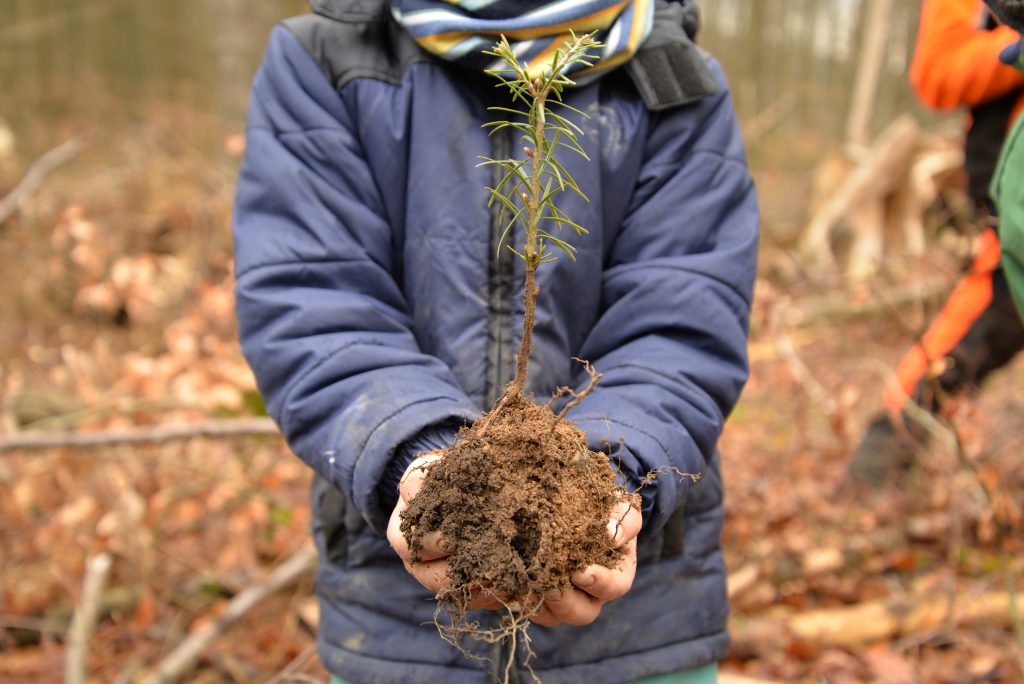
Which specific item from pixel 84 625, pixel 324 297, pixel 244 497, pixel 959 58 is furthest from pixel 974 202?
pixel 84 625

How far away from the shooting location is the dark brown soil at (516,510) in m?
1.20

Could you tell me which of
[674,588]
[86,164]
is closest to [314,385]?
[674,588]

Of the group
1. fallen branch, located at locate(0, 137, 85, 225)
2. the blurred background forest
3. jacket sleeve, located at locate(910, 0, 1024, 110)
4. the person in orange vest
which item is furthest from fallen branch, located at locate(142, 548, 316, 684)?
jacket sleeve, located at locate(910, 0, 1024, 110)

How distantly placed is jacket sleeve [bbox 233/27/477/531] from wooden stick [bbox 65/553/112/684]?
1847 mm

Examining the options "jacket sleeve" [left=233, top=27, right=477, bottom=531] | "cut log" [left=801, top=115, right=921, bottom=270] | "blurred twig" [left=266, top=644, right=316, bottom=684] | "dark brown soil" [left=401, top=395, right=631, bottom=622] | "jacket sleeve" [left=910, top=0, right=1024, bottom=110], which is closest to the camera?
"dark brown soil" [left=401, top=395, right=631, bottom=622]

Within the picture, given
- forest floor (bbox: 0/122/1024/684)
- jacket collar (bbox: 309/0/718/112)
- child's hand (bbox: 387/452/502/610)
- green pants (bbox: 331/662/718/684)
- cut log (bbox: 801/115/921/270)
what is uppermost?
jacket collar (bbox: 309/0/718/112)

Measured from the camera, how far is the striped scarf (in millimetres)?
1646

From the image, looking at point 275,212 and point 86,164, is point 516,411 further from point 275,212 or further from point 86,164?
point 86,164

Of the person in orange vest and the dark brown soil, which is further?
the person in orange vest

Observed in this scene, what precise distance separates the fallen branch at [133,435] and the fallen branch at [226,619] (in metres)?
0.53

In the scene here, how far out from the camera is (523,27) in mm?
1643

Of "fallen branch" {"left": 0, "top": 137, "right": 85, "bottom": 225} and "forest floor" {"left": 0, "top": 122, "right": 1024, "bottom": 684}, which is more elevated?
"fallen branch" {"left": 0, "top": 137, "right": 85, "bottom": 225}

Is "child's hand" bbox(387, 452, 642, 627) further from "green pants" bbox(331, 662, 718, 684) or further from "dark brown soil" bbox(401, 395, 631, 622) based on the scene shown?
"green pants" bbox(331, 662, 718, 684)

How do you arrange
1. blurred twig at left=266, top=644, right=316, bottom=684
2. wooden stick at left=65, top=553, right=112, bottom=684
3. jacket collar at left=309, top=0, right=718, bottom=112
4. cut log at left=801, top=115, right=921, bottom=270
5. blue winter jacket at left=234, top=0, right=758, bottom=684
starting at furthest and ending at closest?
cut log at left=801, top=115, right=921, bottom=270 < wooden stick at left=65, top=553, right=112, bottom=684 < blurred twig at left=266, top=644, right=316, bottom=684 < jacket collar at left=309, top=0, right=718, bottom=112 < blue winter jacket at left=234, top=0, right=758, bottom=684
